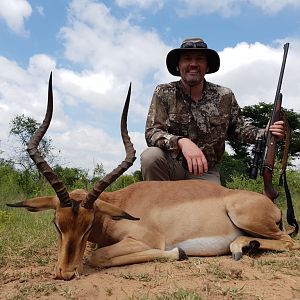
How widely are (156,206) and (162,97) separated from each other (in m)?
1.98

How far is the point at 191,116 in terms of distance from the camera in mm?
6168

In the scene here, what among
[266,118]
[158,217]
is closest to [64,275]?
[158,217]

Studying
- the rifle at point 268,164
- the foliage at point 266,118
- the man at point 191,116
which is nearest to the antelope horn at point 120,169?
the man at point 191,116

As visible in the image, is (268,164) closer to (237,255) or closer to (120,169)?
(237,255)

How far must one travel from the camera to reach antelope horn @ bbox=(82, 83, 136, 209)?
13.1 feet

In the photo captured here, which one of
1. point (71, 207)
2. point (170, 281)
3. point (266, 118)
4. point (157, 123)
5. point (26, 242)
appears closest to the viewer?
point (170, 281)

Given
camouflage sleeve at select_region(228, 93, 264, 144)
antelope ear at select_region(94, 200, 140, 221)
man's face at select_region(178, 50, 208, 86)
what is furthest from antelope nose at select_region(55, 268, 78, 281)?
camouflage sleeve at select_region(228, 93, 264, 144)

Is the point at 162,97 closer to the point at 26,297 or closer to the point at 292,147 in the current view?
the point at 26,297

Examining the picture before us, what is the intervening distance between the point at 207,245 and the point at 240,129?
2.27m

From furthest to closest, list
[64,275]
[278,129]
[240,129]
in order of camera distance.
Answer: [240,129] → [278,129] → [64,275]

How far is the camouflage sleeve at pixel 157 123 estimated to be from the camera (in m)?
5.74

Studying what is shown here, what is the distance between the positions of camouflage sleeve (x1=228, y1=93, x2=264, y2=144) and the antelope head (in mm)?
2361

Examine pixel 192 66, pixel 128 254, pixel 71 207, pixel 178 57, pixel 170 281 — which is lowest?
pixel 170 281

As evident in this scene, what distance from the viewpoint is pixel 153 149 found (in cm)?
586
